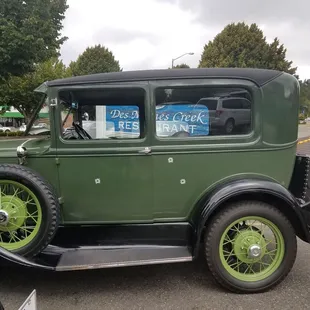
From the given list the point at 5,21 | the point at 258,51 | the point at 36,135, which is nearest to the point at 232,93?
the point at 36,135

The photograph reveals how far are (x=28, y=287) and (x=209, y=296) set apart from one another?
1641 mm

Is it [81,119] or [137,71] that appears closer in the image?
[137,71]

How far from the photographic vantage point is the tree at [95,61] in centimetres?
3884

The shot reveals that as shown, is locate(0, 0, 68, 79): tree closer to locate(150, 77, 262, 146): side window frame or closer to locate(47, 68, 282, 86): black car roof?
locate(47, 68, 282, 86): black car roof

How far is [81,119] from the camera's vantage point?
10.7 ft

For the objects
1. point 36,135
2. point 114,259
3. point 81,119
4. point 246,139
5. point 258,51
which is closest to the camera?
point 114,259

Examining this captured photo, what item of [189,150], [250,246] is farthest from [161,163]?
[250,246]

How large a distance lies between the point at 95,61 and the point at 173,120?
128ft

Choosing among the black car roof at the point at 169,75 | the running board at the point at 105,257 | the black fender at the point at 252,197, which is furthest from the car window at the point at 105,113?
the running board at the point at 105,257

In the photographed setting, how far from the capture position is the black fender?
9.36 ft

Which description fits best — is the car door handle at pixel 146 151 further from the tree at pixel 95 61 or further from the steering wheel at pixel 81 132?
the tree at pixel 95 61

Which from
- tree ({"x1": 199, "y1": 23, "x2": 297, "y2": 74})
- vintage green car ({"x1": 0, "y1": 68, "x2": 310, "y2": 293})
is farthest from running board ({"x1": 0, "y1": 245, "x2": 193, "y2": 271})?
tree ({"x1": 199, "y1": 23, "x2": 297, "y2": 74})

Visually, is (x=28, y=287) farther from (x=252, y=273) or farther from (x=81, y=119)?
(x=252, y=273)

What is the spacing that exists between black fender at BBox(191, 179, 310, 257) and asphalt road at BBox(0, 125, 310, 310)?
0.44 meters
